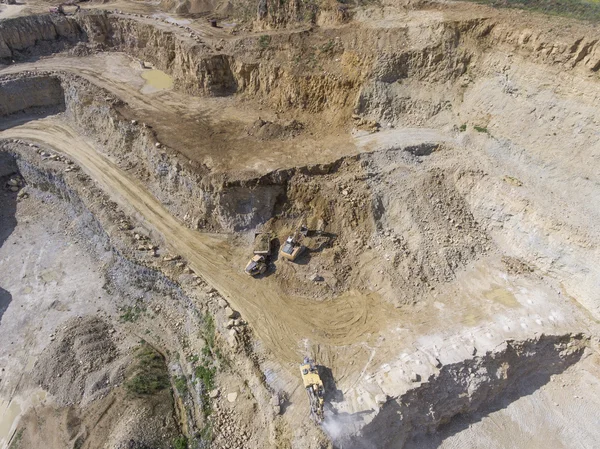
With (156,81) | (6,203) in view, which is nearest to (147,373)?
(6,203)

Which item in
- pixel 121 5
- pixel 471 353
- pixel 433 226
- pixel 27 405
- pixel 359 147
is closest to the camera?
pixel 471 353

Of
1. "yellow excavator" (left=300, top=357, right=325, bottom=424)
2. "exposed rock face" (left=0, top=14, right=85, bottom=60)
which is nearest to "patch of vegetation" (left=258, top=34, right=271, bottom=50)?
"exposed rock face" (left=0, top=14, right=85, bottom=60)

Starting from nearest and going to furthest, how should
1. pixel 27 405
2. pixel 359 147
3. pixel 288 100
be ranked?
pixel 27 405
pixel 359 147
pixel 288 100

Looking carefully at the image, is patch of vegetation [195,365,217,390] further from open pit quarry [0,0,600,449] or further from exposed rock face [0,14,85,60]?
exposed rock face [0,14,85,60]

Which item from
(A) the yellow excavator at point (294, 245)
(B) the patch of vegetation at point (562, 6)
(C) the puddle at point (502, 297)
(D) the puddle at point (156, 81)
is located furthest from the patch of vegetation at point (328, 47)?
(C) the puddle at point (502, 297)

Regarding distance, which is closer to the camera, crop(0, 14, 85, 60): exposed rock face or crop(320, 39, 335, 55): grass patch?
crop(320, 39, 335, 55): grass patch

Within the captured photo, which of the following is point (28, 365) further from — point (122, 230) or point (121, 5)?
point (121, 5)

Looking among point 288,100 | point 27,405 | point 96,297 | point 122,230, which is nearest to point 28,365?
point 27,405
